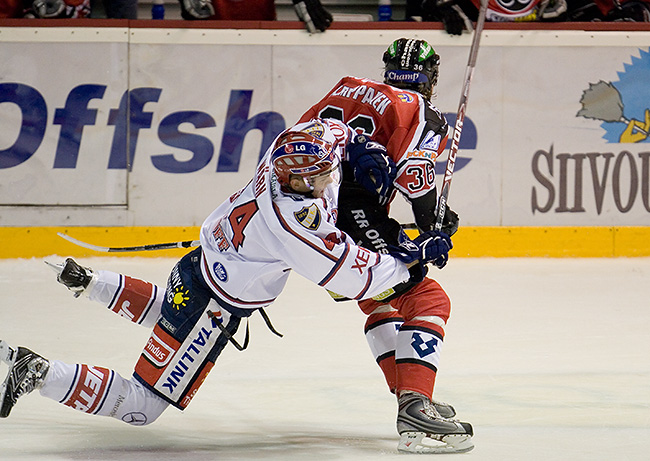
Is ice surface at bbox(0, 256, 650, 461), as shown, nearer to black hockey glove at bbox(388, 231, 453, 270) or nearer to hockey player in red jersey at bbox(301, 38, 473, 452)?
hockey player in red jersey at bbox(301, 38, 473, 452)

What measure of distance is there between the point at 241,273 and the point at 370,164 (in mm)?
455

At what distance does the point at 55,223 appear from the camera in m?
5.84

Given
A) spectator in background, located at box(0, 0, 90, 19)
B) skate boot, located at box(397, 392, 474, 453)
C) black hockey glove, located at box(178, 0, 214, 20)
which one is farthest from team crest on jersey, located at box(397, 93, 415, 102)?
spectator in background, located at box(0, 0, 90, 19)

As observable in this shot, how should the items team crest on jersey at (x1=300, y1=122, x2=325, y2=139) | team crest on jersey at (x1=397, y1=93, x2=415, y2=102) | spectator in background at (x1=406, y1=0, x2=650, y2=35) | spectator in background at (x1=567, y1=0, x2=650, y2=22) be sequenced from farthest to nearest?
spectator in background at (x1=567, y1=0, x2=650, y2=22), spectator in background at (x1=406, y1=0, x2=650, y2=35), team crest on jersey at (x1=397, y1=93, x2=415, y2=102), team crest on jersey at (x1=300, y1=122, x2=325, y2=139)

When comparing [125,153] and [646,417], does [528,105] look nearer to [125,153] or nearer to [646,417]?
[125,153]

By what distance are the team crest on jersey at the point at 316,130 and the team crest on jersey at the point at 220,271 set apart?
0.42m

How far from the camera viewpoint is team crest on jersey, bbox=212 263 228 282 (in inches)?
103

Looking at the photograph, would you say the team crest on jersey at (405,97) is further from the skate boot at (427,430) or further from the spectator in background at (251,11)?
the spectator in background at (251,11)

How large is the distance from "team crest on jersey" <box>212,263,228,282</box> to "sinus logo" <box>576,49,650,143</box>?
4.03 meters

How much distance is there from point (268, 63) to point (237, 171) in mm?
669

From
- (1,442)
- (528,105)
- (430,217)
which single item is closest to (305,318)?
(430,217)

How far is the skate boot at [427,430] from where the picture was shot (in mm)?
2613

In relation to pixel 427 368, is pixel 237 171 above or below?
below

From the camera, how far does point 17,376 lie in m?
2.51
